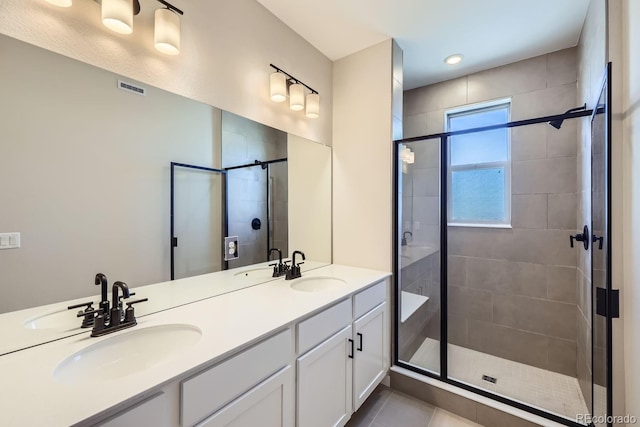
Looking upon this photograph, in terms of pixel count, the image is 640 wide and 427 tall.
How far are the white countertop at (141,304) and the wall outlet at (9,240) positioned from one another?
235mm

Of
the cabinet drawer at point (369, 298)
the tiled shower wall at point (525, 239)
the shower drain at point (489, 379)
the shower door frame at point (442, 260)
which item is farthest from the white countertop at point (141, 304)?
the shower drain at point (489, 379)

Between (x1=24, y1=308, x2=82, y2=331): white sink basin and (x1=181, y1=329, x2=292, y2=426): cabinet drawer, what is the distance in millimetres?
588

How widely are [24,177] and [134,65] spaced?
2.11 feet

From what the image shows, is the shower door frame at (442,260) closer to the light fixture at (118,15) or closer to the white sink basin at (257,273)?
the white sink basin at (257,273)

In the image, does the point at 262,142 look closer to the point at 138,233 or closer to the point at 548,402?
the point at 138,233

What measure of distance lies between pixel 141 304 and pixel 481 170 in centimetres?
290

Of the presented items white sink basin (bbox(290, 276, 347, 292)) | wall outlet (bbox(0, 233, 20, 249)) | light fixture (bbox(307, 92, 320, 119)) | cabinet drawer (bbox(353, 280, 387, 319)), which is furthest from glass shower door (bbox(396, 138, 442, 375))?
wall outlet (bbox(0, 233, 20, 249))

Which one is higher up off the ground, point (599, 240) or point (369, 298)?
point (599, 240)

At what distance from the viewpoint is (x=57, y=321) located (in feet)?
3.42

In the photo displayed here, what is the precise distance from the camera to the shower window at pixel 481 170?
253 centimetres

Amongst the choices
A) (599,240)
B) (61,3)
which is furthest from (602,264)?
(61,3)

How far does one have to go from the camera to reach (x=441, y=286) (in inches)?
84.9

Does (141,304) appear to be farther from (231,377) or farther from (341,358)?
(341,358)

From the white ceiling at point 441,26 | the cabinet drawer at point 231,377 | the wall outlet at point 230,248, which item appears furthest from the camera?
the white ceiling at point 441,26
